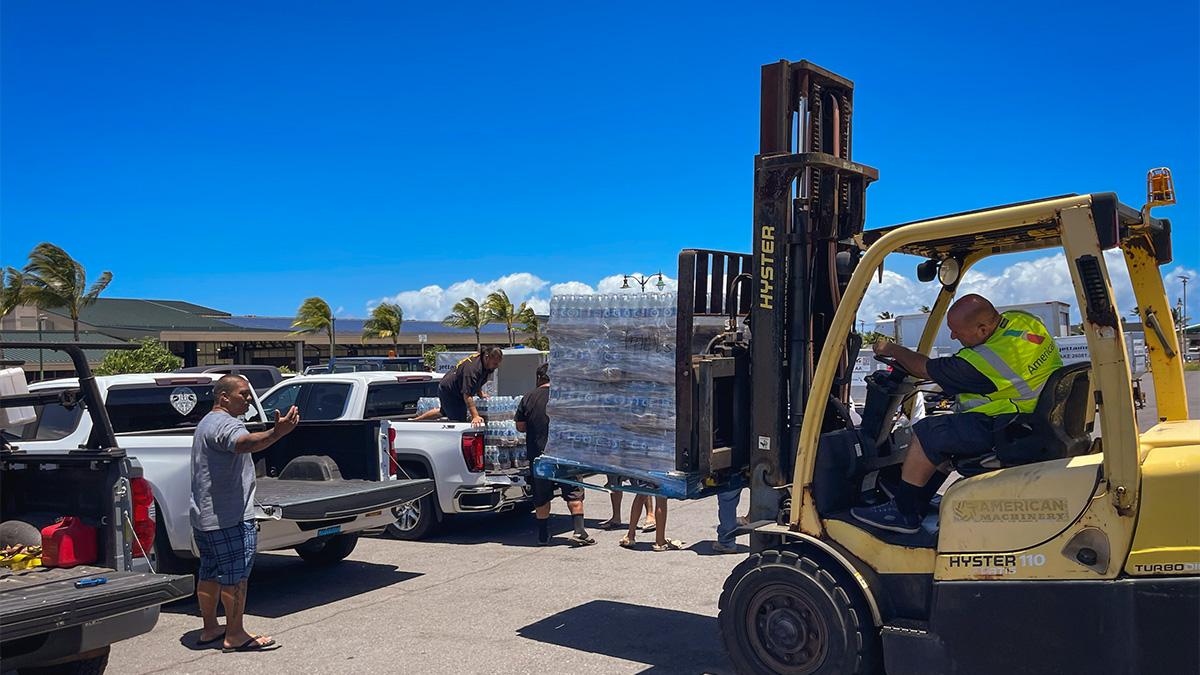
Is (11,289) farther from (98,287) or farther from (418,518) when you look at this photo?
(418,518)

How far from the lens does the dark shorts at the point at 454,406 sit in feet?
33.2

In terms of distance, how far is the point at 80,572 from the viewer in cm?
516

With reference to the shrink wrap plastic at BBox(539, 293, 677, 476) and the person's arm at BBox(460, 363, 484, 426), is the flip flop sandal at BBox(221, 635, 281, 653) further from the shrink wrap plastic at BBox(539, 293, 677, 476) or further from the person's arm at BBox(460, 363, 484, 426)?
the person's arm at BBox(460, 363, 484, 426)

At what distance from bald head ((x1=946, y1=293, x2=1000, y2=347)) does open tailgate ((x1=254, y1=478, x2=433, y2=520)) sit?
186 inches

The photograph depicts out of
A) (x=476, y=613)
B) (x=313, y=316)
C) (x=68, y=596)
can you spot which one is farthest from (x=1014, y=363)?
(x=313, y=316)

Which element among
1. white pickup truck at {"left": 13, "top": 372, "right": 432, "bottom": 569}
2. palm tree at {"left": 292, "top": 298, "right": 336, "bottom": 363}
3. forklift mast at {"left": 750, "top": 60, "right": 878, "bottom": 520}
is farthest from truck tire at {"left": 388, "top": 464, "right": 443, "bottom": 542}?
palm tree at {"left": 292, "top": 298, "right": 336, "bottom": 363}

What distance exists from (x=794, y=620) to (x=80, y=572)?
3.78 meters

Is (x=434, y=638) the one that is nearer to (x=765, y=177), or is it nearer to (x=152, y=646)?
(x=152, y=646)

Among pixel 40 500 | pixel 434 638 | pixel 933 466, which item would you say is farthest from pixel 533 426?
pixel 933 466

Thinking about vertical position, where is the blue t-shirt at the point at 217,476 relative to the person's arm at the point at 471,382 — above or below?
below

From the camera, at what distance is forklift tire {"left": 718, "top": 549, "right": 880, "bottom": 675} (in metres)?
4.53

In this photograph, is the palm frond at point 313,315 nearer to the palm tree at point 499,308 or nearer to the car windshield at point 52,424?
the palm tree at point 499,308

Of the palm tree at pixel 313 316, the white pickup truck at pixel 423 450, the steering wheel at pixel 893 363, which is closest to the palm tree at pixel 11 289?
the palm tree at pixel 313 316

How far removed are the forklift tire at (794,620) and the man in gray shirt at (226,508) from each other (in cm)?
310
